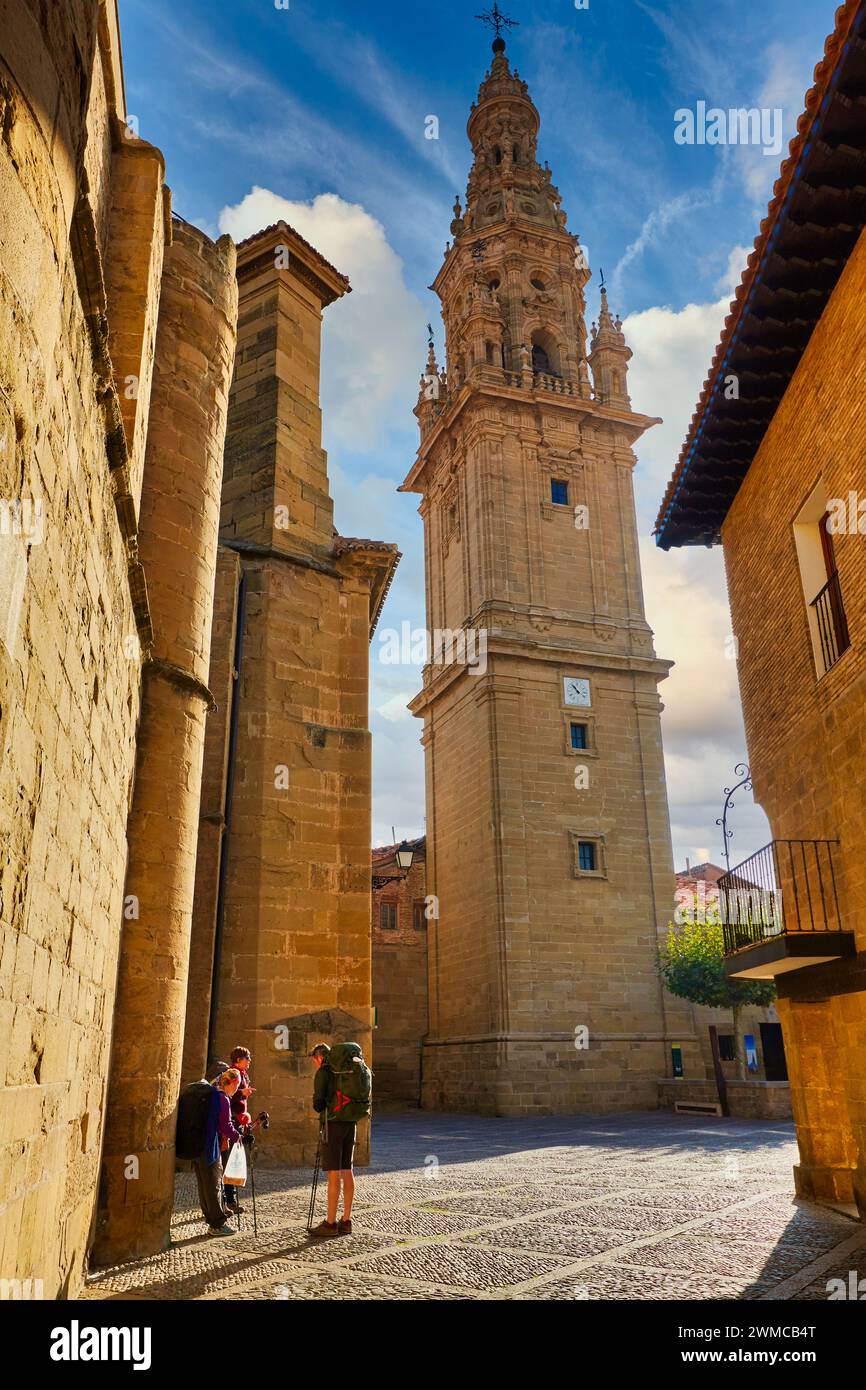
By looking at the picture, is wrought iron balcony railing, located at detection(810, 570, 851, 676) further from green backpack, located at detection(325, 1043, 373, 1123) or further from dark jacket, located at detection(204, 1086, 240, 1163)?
dark jacket, located at detection(204, 1086, 240, 1163)

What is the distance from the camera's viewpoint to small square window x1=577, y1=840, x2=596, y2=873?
1018 inches

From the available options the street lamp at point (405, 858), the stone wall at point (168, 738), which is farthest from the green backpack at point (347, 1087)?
the street lamp at point (405, 858)

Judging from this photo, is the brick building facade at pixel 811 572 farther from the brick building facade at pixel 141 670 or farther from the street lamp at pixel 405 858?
the street lamp at pixel 405 858

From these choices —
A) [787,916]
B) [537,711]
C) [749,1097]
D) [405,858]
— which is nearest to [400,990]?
[405,858]

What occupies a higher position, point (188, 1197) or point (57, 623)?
point (57, 623)

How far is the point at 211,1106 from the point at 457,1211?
2750 mm

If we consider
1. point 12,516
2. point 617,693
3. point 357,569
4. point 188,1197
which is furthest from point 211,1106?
point 617,693

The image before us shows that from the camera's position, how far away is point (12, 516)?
2.74 meters

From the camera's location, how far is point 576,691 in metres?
27.4

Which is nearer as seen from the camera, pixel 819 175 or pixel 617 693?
pixel 819 175

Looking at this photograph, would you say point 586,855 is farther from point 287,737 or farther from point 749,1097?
point 287,737

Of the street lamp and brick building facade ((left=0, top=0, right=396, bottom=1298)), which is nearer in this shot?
brick building facade ((left=0, top=0, right=396, bottom=1298))

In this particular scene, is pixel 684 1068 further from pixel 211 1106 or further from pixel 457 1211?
pixel 211 1106

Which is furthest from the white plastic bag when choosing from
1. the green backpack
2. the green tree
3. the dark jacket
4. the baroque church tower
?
the green tree
